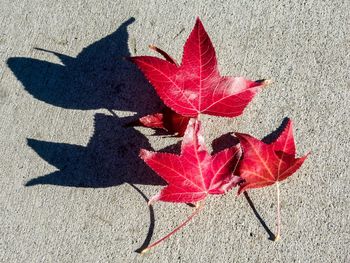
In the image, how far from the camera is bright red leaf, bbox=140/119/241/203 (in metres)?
1.48

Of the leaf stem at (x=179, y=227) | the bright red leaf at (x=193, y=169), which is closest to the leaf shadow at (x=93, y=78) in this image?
the bright red leaf at (x=193, y=169)

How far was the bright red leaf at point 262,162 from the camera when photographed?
1.54 metres

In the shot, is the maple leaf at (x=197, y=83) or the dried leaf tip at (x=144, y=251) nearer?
the maple leaf at (x=197, y=83)

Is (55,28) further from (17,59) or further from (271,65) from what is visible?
(271,65)

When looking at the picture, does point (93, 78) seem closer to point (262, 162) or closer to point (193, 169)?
point (193, 169)

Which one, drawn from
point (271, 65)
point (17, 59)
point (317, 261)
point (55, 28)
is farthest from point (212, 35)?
point (317, 261)

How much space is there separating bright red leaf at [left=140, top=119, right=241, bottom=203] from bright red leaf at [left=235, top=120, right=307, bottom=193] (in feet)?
0.12

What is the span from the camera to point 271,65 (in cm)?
173

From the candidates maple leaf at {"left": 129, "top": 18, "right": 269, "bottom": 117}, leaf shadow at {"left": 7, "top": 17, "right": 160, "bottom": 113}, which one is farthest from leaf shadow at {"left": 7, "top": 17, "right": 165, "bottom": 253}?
maple leaf at {"left": 129, "top": 18, "right": 269, "bottom": 117}

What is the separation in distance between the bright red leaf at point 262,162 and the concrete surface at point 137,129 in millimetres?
90

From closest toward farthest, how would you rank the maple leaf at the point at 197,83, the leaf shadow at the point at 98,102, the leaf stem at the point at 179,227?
1. the maple leaf at the point at 197,83
2. the leaf stem at the point at 179,227
3. the leaf shadow at the point at 98,102

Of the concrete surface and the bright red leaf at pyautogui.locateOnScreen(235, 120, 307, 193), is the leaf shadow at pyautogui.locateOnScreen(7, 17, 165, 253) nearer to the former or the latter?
the concrete surface

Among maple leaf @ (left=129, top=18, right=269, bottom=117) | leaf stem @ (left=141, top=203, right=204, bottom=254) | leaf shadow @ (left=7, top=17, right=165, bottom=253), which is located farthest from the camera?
leaf shadow @ (left=7, top=17, right=165, bottom=253)

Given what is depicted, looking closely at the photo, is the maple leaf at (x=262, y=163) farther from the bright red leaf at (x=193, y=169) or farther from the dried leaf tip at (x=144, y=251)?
the dried leaf tip at (x=144, y=251)
